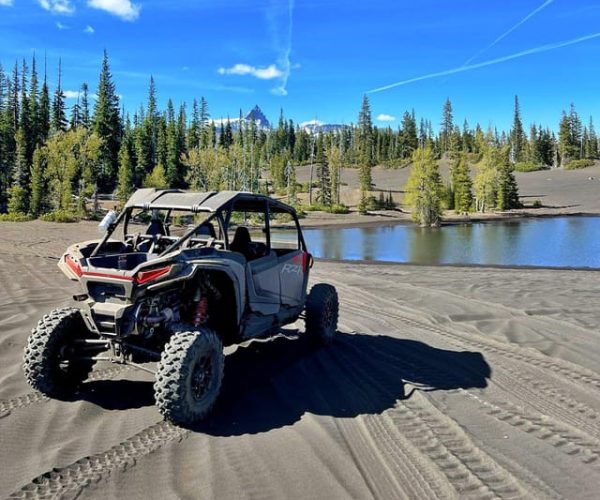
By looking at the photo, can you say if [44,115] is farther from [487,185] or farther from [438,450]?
[438,450]

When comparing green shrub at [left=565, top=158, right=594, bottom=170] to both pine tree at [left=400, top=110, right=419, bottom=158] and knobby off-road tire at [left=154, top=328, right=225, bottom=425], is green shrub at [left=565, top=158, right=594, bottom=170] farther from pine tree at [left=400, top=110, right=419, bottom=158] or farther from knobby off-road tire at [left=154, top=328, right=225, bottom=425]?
knobby off-road tire at [left=154, top=328, right=225, bottom=425]

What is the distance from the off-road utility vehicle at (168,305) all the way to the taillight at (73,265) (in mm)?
11

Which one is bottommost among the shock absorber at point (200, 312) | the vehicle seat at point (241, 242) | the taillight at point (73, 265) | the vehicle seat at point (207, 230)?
the shock absorber at point (200, 312)

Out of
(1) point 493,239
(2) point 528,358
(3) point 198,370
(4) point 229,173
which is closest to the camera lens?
(3) point 198,370

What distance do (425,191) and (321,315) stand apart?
5605 centimetres

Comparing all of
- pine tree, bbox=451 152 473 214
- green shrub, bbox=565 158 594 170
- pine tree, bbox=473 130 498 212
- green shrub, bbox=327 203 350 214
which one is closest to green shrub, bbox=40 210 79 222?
green shrub, bbox=327 203 350 214

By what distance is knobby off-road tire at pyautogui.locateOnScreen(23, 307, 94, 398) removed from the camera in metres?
5.52

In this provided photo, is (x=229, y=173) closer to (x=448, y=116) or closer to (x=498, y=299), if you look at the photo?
(x=498, y=299)

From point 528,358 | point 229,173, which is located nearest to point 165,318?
point 528,358

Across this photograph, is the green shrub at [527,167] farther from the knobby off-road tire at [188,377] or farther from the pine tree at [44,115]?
the knobby off-road tire at [188,377]

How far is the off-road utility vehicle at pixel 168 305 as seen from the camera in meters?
5.05

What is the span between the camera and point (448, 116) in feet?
493

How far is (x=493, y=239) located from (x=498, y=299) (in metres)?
30.2

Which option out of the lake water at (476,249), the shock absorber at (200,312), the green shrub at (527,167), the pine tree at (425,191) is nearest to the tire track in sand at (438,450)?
the shock absorber at (200,312)
